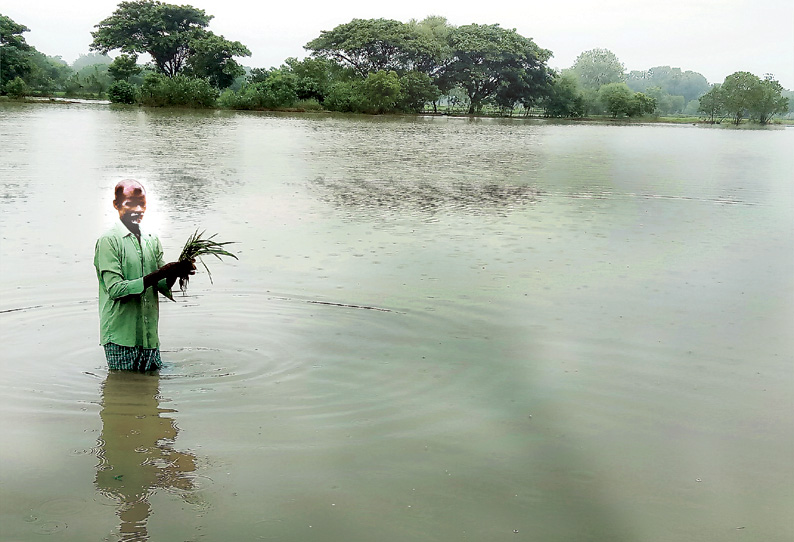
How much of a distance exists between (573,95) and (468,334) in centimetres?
8365

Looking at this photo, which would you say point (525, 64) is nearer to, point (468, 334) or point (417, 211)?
point (417, 211)

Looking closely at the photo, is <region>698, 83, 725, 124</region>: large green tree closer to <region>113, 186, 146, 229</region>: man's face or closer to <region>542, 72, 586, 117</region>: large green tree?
<region>542, 72, 586, 117</region>: large green tree

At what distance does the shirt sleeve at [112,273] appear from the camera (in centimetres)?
494

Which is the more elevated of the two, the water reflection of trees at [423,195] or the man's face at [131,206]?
the man's face at [131,206]

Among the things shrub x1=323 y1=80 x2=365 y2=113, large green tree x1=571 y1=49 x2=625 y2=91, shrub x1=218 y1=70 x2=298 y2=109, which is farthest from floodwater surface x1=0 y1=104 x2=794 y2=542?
large green tree x1=571 y1=49 x2=625 y2=91

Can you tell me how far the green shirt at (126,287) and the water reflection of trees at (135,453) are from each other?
335 millimetres

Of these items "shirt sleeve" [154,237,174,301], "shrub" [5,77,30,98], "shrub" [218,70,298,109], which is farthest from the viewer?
"shrub" [218,70,298,109]

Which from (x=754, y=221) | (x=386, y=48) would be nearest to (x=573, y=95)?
(x=386, y=48)

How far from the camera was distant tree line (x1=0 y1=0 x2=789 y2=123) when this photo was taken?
207 feet

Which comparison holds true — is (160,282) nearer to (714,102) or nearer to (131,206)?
(131,206)

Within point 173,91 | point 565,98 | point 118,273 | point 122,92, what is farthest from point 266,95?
point 118,273

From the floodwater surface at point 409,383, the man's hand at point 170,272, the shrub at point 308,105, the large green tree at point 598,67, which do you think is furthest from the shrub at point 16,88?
the large green tree at point 598,67

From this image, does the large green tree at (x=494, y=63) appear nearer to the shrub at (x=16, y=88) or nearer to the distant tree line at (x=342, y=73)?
the distant tree line at (x=342, y=73)

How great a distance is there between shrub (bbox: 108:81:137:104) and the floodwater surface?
50926 mm
